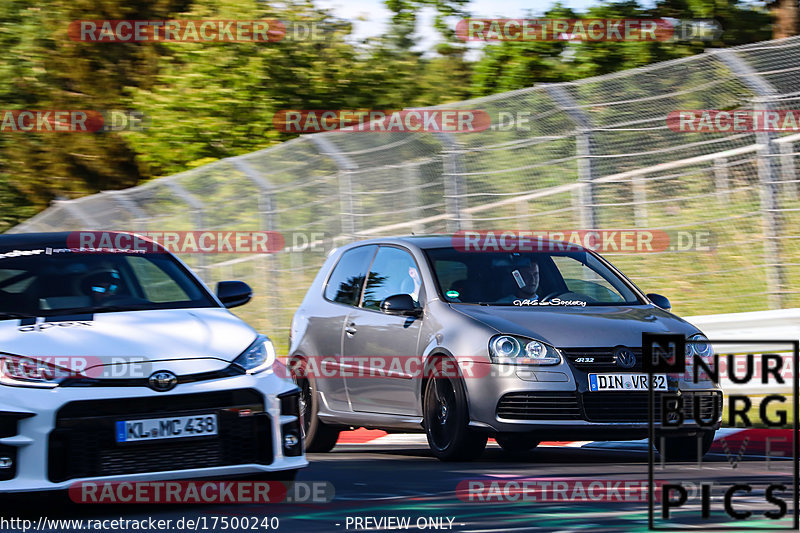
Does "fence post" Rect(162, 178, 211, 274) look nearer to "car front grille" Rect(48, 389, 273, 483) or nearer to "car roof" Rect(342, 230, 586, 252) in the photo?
"car roof" Rect(342, 230, 586, 252)

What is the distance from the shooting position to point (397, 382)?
9.91 meters

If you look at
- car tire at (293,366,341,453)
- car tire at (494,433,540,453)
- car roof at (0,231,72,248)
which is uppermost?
car roof at (0,231,72,248)

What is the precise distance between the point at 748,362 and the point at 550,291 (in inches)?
183

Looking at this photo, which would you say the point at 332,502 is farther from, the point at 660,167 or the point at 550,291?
the point at 660,167

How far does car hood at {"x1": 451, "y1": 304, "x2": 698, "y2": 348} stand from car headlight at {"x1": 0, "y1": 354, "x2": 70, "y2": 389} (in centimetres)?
306

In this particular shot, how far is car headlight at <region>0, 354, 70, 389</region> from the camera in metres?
7.00

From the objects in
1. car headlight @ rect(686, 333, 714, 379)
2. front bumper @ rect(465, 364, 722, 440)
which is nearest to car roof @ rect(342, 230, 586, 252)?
car headlight @ rect(686, 333, 714, 379)

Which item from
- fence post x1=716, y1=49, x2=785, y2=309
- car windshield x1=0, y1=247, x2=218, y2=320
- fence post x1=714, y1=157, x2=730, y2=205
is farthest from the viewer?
fence post x1=714, y1=157, x2=730, y2=205

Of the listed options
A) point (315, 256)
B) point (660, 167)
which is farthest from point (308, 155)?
point (660, 167)

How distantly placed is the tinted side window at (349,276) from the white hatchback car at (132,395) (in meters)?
2.74

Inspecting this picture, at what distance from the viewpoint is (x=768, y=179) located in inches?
510

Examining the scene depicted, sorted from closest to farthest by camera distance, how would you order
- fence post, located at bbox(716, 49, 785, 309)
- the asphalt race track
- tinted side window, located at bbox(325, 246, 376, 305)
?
the asphalt race track, tinted side window, located at bbox(325, 246, 376, 305), fence post, located at bbox(716, 49, 785, 309)

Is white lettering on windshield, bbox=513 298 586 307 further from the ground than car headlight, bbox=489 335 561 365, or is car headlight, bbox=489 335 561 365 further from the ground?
white lettering on windshield, bbox=513 298 586 307

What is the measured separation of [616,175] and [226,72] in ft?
47.0
